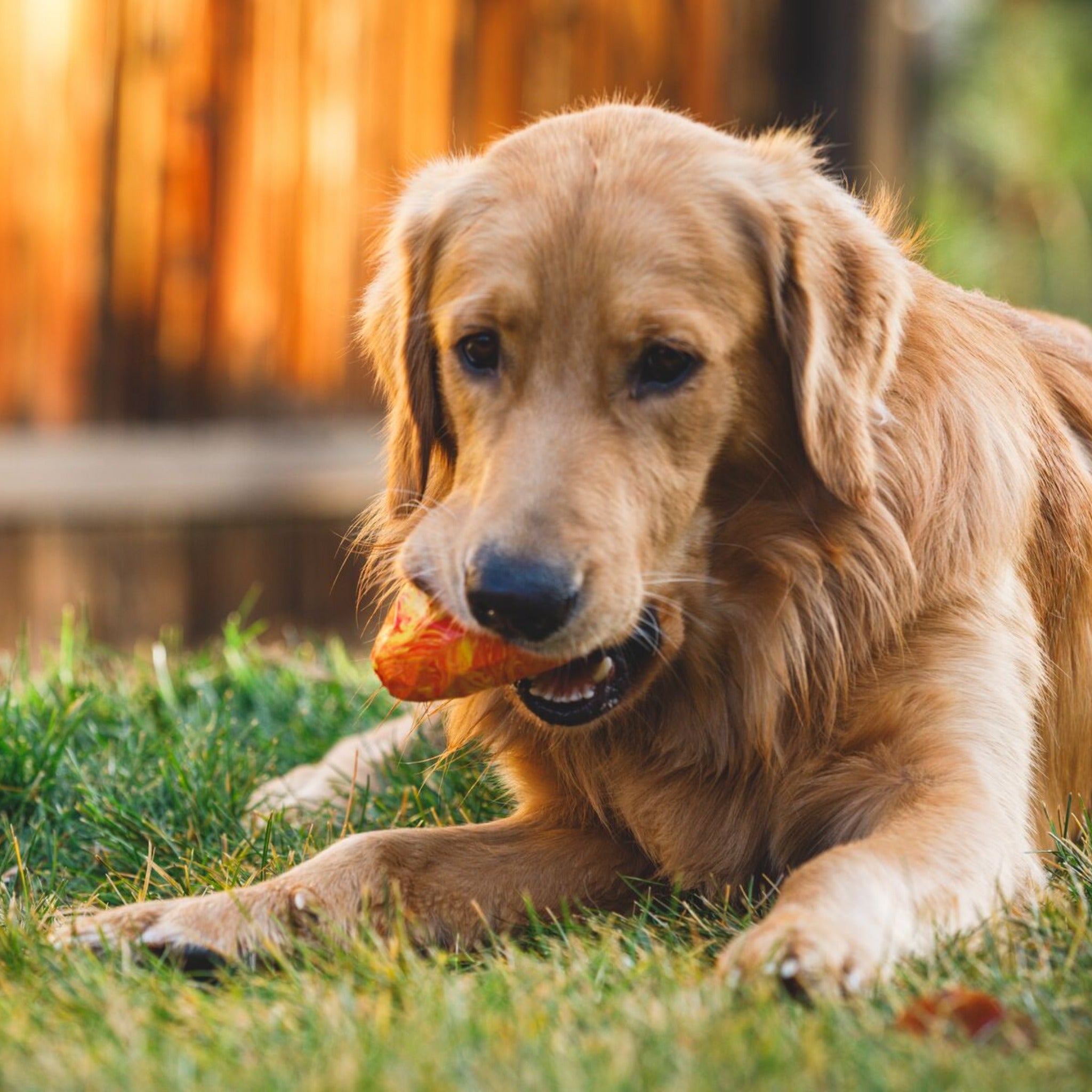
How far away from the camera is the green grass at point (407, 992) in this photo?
6.62ft

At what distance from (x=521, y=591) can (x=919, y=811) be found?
814 millimetres

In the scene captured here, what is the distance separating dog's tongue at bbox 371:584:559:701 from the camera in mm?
3043

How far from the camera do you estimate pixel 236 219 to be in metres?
7.13

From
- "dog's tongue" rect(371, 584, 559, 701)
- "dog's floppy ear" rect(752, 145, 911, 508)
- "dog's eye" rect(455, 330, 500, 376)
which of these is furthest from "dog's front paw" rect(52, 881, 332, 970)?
"dog's floppy ear" rect(752, 145, 911, 508)

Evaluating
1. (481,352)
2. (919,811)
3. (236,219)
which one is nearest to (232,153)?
(236,219)

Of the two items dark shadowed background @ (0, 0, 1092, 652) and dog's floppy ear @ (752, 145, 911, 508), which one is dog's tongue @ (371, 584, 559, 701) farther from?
dark shadowed background @ (0, 0, 1092, 652)

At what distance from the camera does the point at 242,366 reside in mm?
7348

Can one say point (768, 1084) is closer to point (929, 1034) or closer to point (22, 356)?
point (929, 1034)

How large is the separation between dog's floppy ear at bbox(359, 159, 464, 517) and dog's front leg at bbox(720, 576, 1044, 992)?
1.06 meters

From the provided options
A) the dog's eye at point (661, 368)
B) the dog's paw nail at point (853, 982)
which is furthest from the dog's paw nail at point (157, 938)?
the dog's eye at point (661, 368)

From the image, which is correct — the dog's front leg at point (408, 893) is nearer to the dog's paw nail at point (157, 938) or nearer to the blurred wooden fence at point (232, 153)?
the dog's paw nail at point (157, 938)

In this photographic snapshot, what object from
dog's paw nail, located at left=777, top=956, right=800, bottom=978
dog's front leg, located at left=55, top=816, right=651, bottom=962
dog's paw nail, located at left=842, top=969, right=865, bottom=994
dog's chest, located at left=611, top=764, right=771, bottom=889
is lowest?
dog's front leg, located at left=55, top=816, right=651, bottom=962

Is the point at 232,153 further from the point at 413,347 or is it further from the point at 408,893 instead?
the point at 408,893

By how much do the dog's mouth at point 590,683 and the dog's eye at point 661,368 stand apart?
0.42 m
